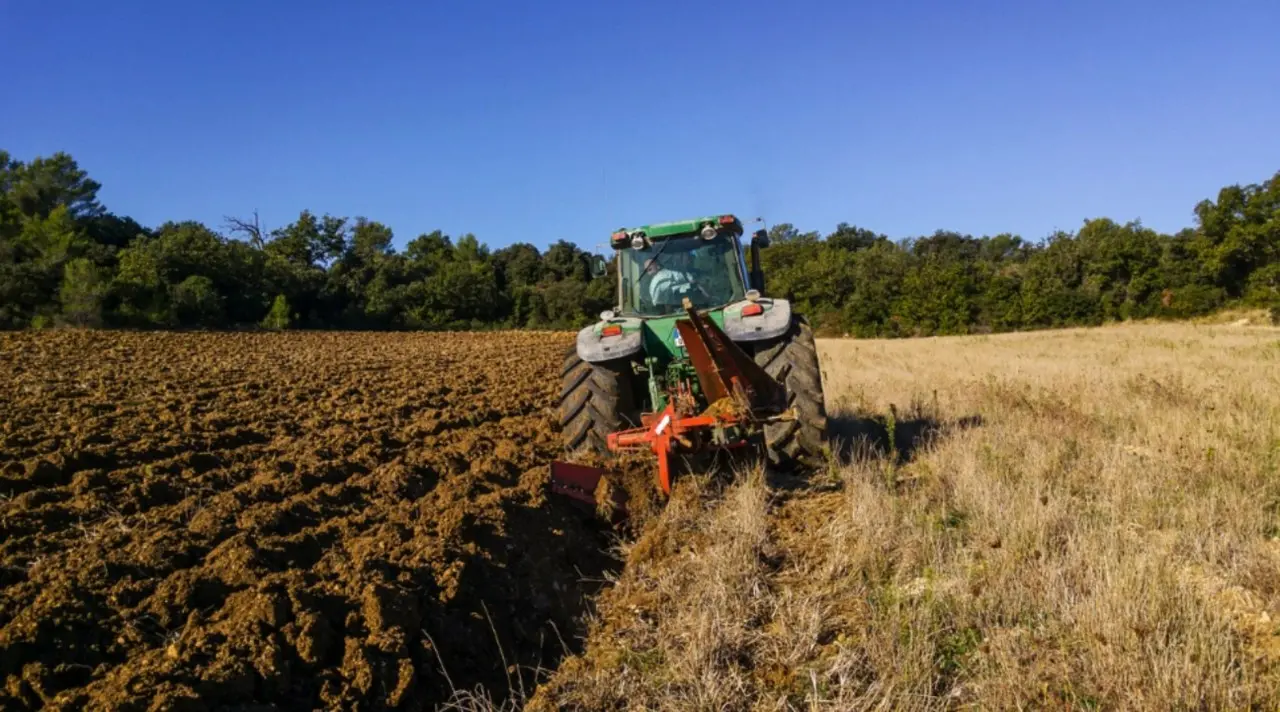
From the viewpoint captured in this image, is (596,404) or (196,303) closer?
(596,404)

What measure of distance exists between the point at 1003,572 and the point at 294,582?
2854 millimetres

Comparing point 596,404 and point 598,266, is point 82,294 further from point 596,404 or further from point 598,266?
point 596,404

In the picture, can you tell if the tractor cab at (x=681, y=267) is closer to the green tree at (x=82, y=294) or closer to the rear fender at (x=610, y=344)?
the rear fender at (x=610, y=344)

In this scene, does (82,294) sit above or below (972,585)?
above

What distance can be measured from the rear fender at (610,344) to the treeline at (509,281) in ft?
74.6

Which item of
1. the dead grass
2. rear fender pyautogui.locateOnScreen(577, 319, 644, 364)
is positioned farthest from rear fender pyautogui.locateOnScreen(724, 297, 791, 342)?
the dead grass

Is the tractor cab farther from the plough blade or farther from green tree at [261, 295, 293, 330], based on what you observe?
green tree at [261, 295, 293, 330]

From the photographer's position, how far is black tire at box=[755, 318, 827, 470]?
208 inches

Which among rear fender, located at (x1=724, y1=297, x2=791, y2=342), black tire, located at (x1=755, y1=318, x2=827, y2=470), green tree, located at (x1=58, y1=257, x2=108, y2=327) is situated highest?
green tree, located at (x1=58, y1=257, x2=108, y2=327)

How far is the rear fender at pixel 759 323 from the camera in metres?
5.50

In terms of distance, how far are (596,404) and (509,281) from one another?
135ft

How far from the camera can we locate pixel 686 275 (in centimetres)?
667

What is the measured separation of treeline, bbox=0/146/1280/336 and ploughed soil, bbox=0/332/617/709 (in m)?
22.0

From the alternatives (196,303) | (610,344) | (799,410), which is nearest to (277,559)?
(610,344)
